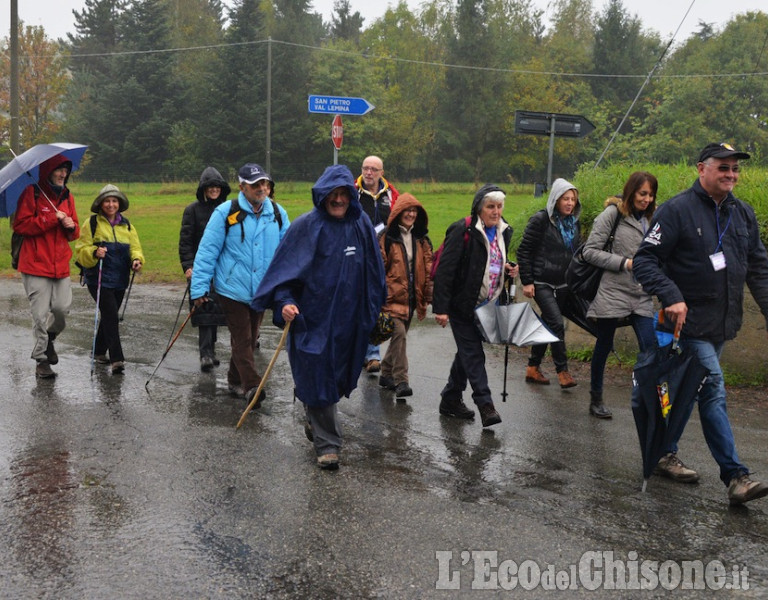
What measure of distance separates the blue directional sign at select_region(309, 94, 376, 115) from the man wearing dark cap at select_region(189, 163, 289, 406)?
801cm

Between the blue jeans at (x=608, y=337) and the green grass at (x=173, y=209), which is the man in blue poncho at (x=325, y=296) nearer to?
the blue jeans at (x=608, y=337)

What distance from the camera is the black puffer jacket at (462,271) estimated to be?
6922mm

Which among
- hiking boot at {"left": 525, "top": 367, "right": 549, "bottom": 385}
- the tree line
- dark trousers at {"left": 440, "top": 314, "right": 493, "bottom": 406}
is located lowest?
hiking boot at {"left": 525, "top": 367, "right": 549, "bottom": 385}

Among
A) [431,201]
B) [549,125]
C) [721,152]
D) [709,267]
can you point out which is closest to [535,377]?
[709,267]

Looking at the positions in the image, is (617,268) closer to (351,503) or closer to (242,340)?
(242,340)

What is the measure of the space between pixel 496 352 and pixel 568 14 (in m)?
71.0

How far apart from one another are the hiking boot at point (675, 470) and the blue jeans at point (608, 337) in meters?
1.49

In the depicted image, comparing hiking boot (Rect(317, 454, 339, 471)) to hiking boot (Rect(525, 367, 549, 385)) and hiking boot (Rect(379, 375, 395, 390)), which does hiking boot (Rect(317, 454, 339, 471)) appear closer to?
hiking boot (Rect(379, 375, 395, 390))

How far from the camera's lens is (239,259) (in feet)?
24.4

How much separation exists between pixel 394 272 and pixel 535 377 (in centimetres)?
179

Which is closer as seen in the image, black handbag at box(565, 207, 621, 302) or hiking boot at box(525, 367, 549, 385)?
black handbag at box(565, 207, 621, 302)

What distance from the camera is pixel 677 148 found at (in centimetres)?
4166

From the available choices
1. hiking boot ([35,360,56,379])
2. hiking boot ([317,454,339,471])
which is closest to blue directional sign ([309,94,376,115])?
hiking boot ([35,360,56,379])

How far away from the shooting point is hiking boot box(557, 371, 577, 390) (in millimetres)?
8266
